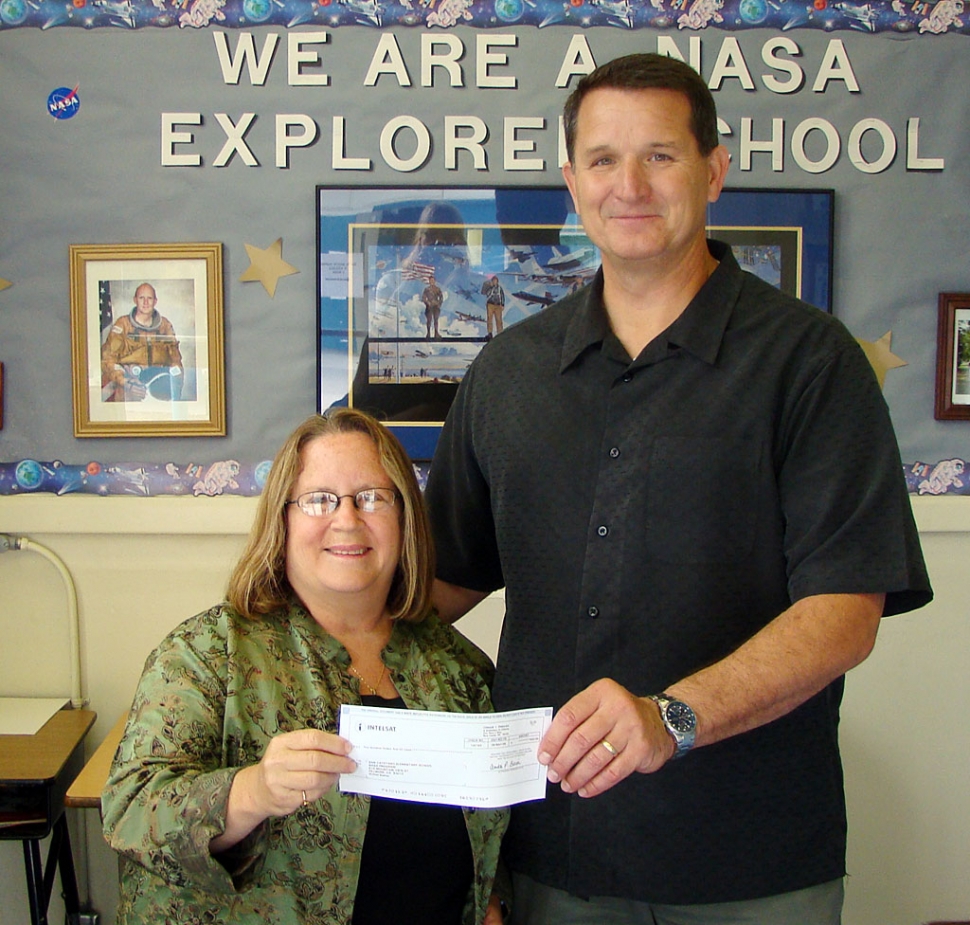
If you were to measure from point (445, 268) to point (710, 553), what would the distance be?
1.62 meters

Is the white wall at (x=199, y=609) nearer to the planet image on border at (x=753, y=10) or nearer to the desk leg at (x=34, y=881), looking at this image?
the desk leg at (x=34, y=881)

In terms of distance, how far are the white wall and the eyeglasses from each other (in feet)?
4.41

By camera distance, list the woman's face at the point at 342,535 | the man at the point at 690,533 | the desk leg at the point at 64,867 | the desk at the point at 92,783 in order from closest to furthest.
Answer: the man at the point at 690,533, the woman's face at the point at 342,535, the desk at the point at 92,783, the desk leg at the point at 64,867

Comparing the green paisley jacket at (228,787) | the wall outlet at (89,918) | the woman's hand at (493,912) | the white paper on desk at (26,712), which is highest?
the green paisley jacket at (228,787)

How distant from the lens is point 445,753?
1.17m

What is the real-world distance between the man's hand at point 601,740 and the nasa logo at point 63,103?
244 centimetres

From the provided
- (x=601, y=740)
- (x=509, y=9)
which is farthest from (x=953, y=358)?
(x=601, y=740)

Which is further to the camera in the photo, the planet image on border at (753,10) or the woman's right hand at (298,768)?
the planet image on border at (753,10)

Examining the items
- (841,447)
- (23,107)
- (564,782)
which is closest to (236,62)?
(23,107)

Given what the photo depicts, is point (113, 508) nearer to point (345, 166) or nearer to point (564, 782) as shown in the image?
point (345, 166)


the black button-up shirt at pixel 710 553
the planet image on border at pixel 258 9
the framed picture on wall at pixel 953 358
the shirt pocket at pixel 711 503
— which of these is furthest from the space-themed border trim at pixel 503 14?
the shirt pocket at pixel 711 503

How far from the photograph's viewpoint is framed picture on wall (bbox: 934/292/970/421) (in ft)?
9.18

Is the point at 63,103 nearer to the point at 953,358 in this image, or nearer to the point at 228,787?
the point at 228,787

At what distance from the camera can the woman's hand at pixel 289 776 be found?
3.74ft
